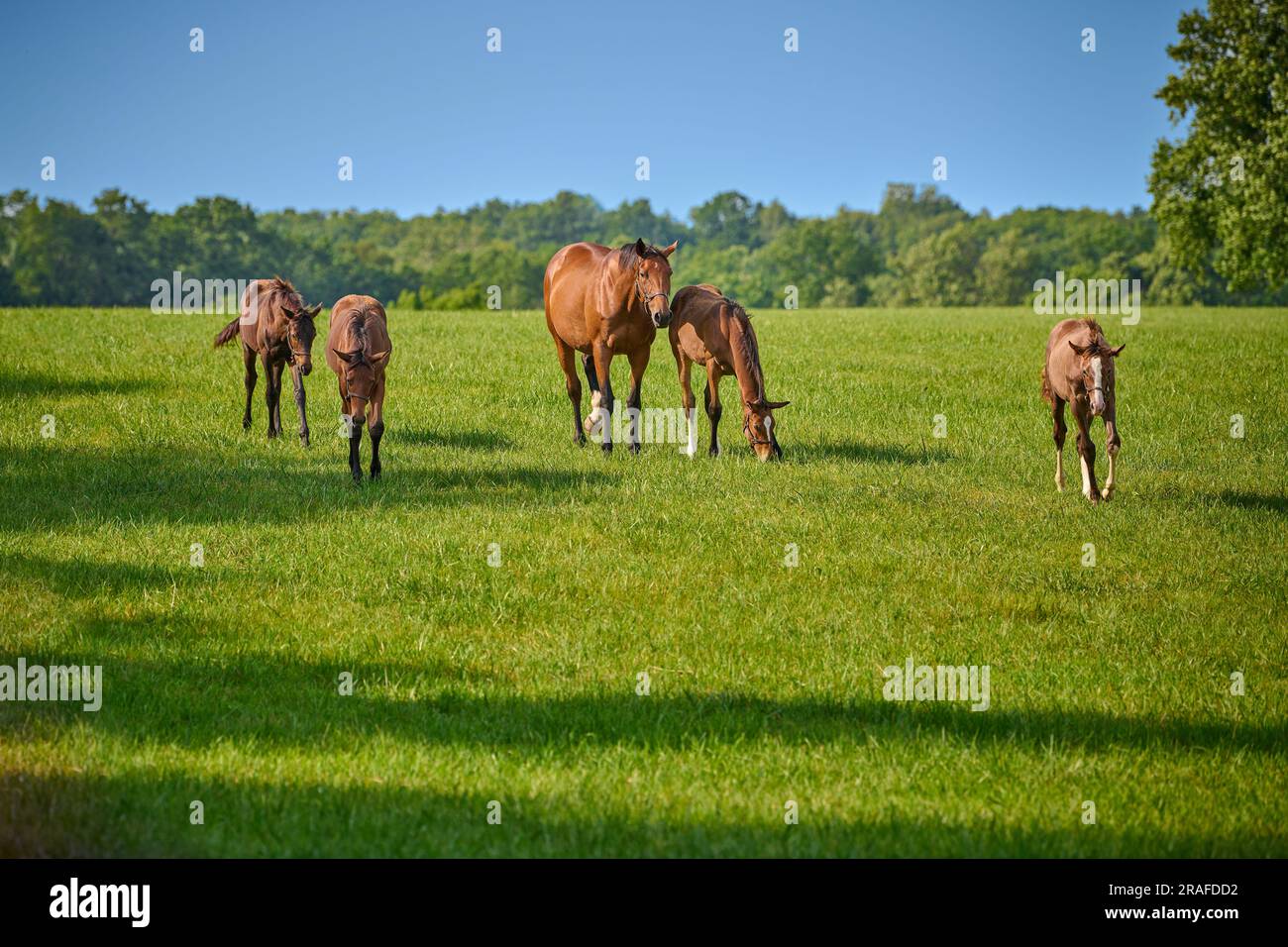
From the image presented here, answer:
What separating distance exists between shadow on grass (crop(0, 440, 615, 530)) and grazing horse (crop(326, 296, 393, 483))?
0.79 m

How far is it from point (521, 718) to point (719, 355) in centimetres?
990

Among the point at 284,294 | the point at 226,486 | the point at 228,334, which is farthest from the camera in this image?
the point at 228,334

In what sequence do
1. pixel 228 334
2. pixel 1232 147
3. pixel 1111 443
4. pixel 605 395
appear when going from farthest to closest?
1. pixel 1232 147
2. pixel 228 334
3. pixel 605 395
4. pixel 1111 443

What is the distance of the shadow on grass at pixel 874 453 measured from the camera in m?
18.9

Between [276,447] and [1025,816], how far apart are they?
14.0m

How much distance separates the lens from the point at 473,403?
23.6 meters

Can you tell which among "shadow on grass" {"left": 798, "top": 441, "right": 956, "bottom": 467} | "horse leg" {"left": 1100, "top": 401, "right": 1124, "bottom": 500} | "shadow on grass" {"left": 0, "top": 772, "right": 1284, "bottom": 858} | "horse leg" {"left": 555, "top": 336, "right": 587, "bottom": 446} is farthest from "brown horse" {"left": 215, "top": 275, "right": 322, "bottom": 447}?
"horse leg" {"left": 1100, "top": 401, "right": 1124, "bottom": 500}

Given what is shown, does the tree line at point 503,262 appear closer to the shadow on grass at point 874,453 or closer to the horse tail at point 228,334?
the shadow on grass at point 874,453

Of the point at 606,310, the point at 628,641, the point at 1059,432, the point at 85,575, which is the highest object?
the point at 606,310

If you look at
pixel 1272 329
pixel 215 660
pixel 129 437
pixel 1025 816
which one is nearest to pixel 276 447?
pixel 129 437

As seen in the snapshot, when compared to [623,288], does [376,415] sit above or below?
below

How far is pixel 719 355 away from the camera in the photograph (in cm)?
1778

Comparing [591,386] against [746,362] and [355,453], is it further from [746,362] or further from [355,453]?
[355,453]

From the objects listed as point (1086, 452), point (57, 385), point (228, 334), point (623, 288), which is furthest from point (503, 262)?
point (1086, 452)
